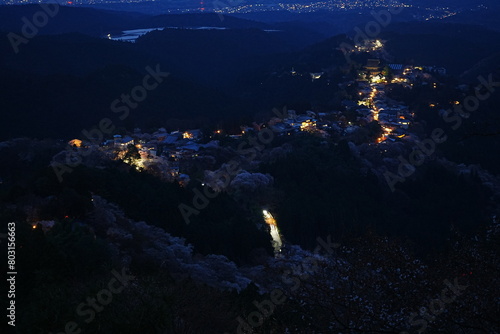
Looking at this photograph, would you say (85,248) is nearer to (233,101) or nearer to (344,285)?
(344,285)

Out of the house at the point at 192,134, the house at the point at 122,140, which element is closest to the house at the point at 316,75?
the house at the point at 192,134

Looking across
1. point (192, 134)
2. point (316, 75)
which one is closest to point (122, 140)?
point (192, 134)

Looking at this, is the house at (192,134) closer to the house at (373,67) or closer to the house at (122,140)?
the house at (122,140)

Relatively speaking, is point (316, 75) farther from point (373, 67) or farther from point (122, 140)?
point (122, 140)

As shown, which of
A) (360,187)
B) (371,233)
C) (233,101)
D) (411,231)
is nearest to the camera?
(371,233)

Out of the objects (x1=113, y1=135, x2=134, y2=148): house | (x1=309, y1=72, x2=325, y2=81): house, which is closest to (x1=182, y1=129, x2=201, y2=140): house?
(x1=113, y1=135, x2=134, y2=148): house

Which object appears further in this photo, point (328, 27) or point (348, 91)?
point (328, 27)

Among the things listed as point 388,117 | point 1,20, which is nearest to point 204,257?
point 388,117

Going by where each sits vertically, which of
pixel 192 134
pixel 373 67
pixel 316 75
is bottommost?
pixel 316 75

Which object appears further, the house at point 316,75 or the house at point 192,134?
the house at point 316,75

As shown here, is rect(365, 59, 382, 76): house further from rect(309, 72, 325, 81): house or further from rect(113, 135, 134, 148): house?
rect(113, 135, 134, 148): house

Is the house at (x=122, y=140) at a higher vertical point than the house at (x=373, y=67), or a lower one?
higher
